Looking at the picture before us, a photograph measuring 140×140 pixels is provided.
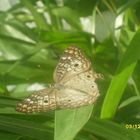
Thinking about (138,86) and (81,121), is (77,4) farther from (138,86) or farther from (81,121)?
(81,121)

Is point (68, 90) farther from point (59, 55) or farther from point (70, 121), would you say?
point (59, 55)

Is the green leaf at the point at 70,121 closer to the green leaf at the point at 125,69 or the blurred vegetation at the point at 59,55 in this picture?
the blurred vegetation at the point at 59,55

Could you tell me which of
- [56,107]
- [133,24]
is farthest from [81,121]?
[133,24]

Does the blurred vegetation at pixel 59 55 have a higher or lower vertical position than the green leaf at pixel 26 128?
higher

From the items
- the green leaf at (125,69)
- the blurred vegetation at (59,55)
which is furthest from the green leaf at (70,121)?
the green leaf at (125,69)

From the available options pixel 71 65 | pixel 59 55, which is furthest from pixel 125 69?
pixel 59 55

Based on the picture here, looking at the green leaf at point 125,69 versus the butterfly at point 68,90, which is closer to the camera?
the butterfly at point 68,90
